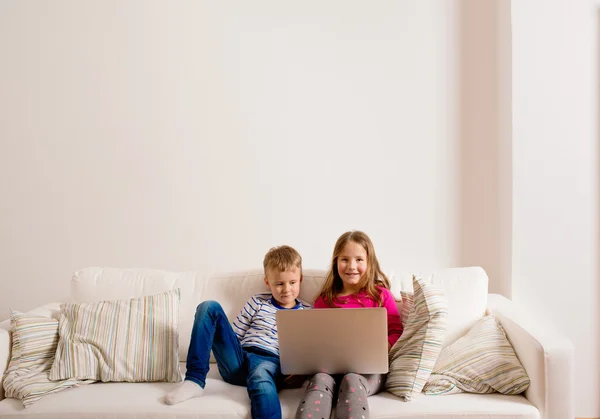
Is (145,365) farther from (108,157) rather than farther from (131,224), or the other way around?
(108,157)

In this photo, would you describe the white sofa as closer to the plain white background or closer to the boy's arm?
the boy's arm

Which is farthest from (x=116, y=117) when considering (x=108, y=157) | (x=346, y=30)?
(x=346, y=30)

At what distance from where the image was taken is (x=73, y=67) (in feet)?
10.1

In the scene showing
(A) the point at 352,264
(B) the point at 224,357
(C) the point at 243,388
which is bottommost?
(C) the point at 243,388

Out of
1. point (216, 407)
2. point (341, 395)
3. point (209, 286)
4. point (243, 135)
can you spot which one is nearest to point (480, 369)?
point (341, 395)

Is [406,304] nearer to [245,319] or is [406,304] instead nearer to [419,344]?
[419,344]

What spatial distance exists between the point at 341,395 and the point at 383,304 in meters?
0.50

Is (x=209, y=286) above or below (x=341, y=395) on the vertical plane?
above

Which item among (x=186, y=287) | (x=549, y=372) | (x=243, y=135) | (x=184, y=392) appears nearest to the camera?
(x=549, y=372)

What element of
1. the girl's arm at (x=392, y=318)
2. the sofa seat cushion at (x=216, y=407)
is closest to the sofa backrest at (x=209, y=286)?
the girl's arm at (x=392, y=318)

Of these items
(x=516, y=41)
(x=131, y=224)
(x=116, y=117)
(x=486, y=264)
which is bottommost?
(x=486, y=264)

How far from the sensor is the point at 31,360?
2262 millimetres

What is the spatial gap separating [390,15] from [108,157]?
1584 millimetres

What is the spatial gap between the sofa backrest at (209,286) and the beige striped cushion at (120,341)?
0.37 feet
